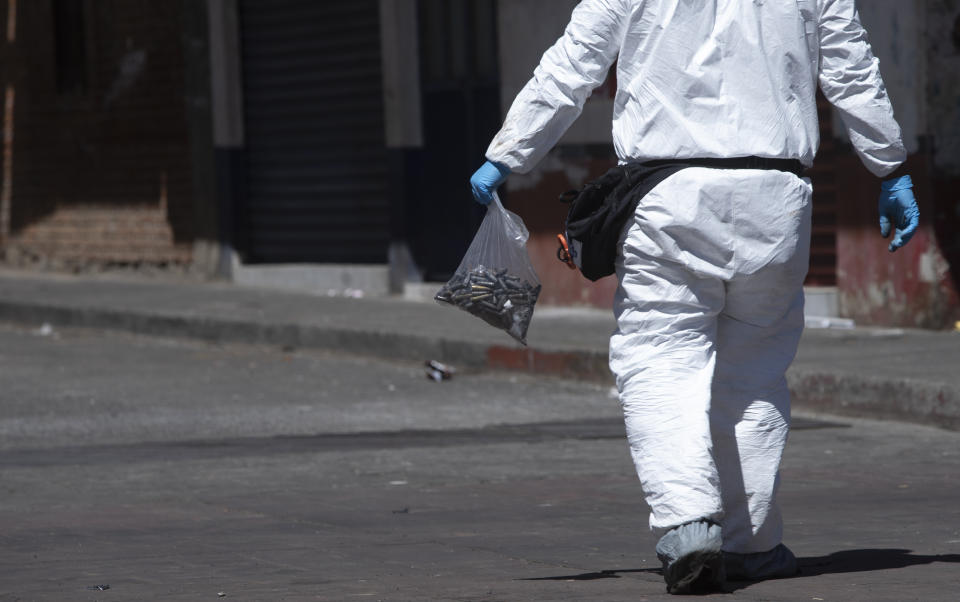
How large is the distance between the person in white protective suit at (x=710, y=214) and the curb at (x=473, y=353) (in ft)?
10.5

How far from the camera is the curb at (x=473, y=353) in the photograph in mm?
7117

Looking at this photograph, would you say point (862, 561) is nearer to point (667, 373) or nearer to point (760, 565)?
point (760, 565)

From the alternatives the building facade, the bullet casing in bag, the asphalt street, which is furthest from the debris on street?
the bullet casing in bag

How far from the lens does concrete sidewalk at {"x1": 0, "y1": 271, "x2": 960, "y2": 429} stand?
24.2ft

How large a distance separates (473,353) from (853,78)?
5786mm

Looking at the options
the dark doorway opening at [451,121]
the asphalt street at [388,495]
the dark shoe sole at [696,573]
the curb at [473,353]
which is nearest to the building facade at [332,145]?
the dark doorway opening at [451,121]

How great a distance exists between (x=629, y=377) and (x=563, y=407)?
4.14m

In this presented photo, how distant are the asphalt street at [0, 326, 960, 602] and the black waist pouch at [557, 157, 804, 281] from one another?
0.78m

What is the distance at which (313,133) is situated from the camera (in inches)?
554

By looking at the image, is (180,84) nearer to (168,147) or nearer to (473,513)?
(168,147)

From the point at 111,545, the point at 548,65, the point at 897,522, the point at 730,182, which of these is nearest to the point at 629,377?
the point at 730,182

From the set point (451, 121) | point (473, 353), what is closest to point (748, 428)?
point (473, 353)

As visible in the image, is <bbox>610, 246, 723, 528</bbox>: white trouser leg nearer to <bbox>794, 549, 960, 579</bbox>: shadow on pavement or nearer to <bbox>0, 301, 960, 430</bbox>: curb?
<bbox>794, 549, 960, 579</bbox>: shadow on pavement

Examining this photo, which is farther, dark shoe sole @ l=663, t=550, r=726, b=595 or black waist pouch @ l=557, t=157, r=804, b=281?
black waist pouch @ l=557, t=157, r=804, b=281
